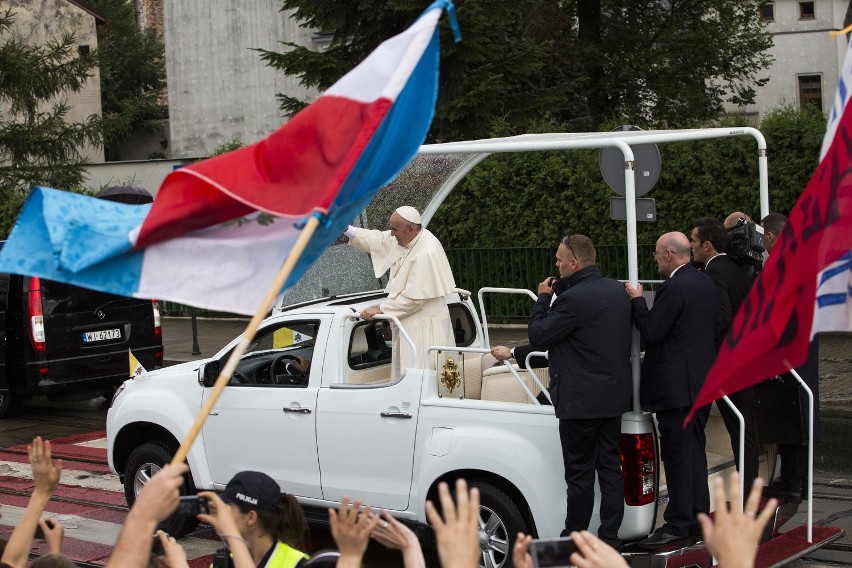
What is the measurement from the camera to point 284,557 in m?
4.34

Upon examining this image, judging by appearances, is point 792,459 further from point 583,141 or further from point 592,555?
point 592,555

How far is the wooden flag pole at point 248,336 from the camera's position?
338 centimetres

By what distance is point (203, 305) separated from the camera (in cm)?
400

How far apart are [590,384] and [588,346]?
0.24m

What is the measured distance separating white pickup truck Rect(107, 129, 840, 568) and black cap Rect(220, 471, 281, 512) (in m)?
→ 2.36

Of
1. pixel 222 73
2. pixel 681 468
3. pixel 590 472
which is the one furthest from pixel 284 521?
pixel 222 73

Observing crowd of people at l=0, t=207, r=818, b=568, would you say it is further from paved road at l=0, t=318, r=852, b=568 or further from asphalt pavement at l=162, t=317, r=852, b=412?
asphalt pavement at l=162, t=317, r=852, b=412

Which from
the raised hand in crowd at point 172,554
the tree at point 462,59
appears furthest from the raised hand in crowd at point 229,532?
the tree at point 462,59

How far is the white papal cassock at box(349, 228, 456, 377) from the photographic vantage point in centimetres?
789

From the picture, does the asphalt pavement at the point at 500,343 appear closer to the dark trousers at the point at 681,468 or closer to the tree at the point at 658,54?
the dark trousers at the point at 681,468

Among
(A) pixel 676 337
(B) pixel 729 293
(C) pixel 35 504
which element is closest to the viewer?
(C) pixel 35 504

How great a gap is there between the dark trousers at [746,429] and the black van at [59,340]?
9.20m

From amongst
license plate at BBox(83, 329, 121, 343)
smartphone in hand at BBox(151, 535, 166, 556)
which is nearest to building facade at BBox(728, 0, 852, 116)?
license plate at BBox(83, 329, 121, 343)

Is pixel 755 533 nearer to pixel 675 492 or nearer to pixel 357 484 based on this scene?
pixel 675 492
